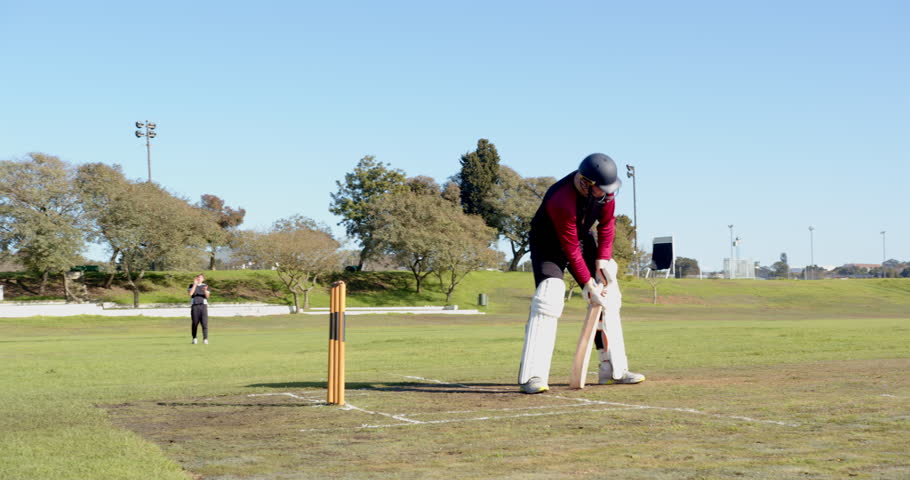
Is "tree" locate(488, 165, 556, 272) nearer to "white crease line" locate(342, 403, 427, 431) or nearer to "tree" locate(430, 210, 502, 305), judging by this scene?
"tree" locate(430, 210, 502, 305)

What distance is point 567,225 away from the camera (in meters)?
11.1

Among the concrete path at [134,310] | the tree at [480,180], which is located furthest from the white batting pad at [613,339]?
the tree at [480,180]

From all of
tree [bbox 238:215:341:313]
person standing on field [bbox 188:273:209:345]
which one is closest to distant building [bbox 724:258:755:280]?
tree [bbox 238:215:341:313]

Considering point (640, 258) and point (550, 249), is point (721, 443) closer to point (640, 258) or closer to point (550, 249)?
point (550, 249)

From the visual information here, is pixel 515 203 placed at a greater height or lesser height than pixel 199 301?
greater

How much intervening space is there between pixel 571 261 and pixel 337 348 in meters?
3.26

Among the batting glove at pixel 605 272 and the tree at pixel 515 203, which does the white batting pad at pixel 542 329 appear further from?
the tree at pixel 515 203

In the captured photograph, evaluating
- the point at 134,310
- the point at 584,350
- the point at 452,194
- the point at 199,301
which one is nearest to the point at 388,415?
the point at 584,350

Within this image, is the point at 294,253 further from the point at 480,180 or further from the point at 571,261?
the point at 571,261

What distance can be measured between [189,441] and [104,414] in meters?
2.63

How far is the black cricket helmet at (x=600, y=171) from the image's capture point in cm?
1111

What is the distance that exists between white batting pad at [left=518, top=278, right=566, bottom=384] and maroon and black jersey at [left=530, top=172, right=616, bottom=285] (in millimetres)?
360

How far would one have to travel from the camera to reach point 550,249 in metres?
11.5

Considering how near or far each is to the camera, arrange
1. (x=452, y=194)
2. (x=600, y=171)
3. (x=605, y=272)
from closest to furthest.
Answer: (x=600, y=171), (x=605, y=272), (x=452, y=194)
